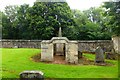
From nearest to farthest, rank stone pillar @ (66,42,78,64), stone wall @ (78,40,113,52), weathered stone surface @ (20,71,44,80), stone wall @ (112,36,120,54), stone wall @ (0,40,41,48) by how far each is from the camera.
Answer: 1. weathered stone surface @ (20,71,44,80)
2. stone pillar @ (66,42,78,64)
3. stone wall @ (112,36,120,54)
4. stone wall @ (78,40,113,52)
5. stone wall @ (0,40,41,48)

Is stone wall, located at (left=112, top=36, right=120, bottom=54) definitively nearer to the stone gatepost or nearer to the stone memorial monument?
the stone memorial monument

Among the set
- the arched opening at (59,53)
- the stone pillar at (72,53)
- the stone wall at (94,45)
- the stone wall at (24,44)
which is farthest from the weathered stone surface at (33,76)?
the stone wall at (24,44)

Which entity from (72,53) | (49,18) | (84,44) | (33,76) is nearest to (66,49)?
(72,53)

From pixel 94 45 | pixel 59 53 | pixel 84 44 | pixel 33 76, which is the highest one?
pixel 84 44

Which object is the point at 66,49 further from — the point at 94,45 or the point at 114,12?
the point at 94,45

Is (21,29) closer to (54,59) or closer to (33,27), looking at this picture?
(33,27)

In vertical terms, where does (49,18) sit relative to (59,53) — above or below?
above

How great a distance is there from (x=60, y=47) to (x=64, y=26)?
45.8ft

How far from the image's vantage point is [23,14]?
37812 millimetres

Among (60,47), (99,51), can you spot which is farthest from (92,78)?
(60,47)

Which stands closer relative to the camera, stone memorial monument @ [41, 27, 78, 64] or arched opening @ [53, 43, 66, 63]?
stone memorial monument @ [41, 27, 78, 64]

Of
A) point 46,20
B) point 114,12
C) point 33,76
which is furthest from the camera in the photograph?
point 46,20

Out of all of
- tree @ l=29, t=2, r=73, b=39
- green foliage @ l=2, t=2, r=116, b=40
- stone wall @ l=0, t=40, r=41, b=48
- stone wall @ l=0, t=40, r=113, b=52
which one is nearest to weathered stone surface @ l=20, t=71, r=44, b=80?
stone wall @ l=0, t=40, r=113, b=52

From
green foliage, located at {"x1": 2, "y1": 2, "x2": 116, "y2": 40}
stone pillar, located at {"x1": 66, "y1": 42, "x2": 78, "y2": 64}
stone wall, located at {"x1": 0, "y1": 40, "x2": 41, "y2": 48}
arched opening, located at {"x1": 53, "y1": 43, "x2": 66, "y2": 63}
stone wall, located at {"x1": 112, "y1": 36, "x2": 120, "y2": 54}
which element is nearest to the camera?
stone pillar, located at {"x1": 66, "y1": 42, "x2": 78, "y2": 64}
